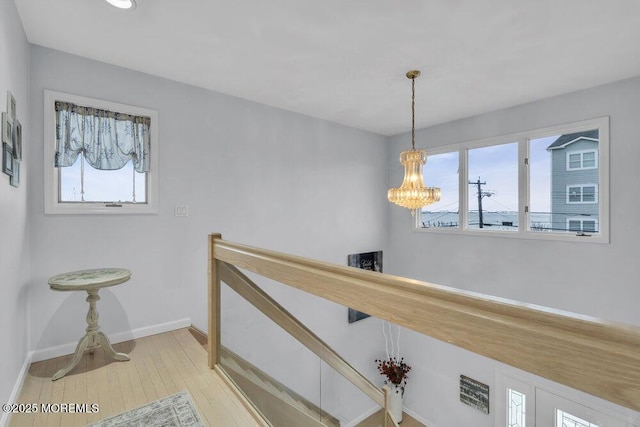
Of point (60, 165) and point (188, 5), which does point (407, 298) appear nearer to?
point (188, 5)

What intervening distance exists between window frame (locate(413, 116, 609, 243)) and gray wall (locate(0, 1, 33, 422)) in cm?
472

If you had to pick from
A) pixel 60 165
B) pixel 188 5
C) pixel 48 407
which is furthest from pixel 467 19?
pixel 48 407

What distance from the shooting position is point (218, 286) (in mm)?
2328

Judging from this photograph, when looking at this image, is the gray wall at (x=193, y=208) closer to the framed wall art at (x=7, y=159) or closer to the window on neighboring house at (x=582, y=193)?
the framed wall art at (x=7, y=159)

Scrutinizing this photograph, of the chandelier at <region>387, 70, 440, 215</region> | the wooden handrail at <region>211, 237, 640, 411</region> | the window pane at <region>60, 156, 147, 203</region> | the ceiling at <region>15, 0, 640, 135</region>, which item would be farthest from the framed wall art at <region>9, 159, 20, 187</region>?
the chandelier at <region>387, 70, 440, 215</region>

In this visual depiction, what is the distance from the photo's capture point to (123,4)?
2.02 meters

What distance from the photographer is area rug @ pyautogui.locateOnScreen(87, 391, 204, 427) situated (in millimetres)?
1788


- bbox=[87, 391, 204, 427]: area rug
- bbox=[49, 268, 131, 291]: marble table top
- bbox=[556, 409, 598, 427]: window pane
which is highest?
bbox=[49, 268, 131, 291]: marble table top

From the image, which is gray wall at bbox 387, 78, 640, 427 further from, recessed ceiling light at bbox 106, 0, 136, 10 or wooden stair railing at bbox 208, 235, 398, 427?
recessed ceiling light at bbox 106, 0, 136, 10

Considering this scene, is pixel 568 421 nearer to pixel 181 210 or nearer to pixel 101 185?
pixel 181 210

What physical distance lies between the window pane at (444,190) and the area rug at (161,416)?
4.09 m

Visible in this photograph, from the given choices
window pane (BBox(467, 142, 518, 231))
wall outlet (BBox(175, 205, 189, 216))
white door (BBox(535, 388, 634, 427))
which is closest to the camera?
white door (BBox(535, 388, 634, 427))

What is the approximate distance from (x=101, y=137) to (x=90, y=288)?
4.71ft

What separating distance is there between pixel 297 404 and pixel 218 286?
1.00 metres
